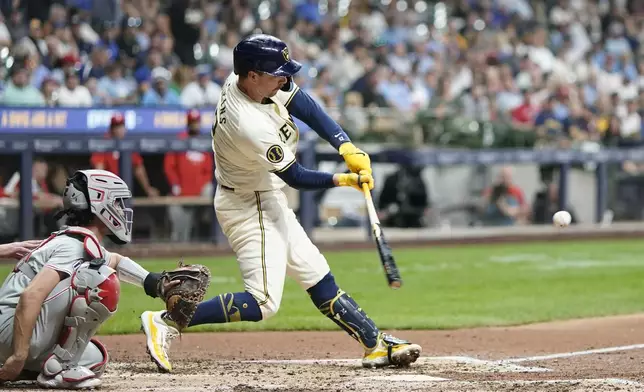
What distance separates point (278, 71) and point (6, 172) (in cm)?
782

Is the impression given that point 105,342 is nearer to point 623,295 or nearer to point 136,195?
point 623,295

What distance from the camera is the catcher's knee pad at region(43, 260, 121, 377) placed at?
16.7 feet

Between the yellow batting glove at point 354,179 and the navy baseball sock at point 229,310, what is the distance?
0.81 m

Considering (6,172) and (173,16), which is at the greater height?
(173,16)

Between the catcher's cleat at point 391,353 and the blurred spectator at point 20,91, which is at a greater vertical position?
the blurred spectator at point 20,91

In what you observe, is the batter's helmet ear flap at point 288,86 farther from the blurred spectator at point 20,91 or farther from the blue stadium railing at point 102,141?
the blurred spectator at point 20,91

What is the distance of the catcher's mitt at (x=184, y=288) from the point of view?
5660mm

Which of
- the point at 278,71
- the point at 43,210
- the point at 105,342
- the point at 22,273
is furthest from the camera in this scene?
the point at 43,210

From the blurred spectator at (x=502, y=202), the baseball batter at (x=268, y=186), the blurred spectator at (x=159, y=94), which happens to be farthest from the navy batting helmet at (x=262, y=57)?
the blurred spectator at (x=502, y=202)

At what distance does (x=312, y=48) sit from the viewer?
1800cm

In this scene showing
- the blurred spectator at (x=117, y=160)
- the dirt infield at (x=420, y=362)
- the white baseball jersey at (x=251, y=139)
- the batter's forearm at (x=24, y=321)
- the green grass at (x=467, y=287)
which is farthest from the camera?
the blurred spectator at (x=117, y=160)

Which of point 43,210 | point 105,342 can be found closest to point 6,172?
point 43,210

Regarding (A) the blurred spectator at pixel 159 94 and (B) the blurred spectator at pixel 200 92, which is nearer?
(A) the blurred spectator at pixel 159 94

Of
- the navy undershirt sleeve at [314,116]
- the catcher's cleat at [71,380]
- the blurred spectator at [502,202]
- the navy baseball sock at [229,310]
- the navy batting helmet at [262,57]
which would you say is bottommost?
the blurred spectator at [502,202]
